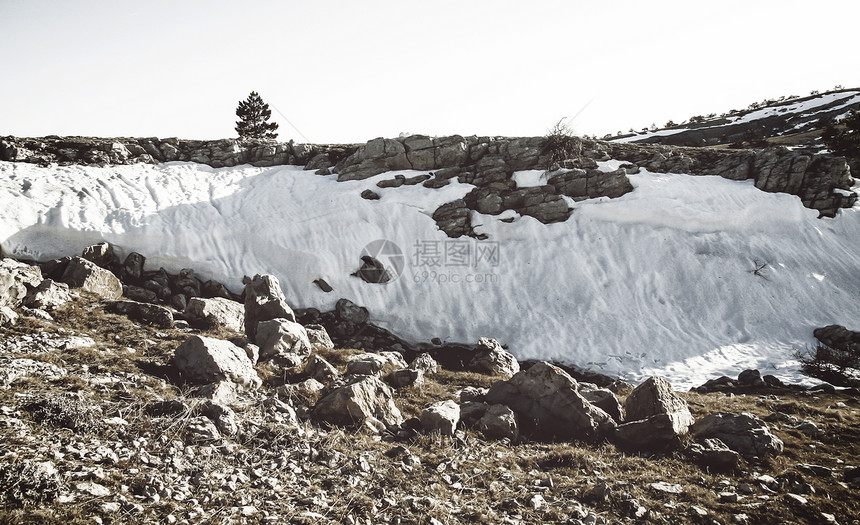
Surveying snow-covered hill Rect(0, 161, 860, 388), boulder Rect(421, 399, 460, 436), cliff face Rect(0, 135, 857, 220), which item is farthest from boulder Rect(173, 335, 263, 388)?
cliff face Rect(0, 135, 857, 220)

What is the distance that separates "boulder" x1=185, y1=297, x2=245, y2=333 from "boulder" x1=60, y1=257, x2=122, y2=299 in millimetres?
2873

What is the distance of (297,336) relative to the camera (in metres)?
11.5

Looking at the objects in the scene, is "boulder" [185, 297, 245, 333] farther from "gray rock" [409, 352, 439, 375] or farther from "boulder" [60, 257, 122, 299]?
"gray rock" [409, 352, 439, 375]

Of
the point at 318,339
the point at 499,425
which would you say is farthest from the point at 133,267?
the point at 499,425

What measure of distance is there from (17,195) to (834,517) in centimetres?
2663

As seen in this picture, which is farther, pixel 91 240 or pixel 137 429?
pixel 91 240

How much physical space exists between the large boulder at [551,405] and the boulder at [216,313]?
26.9 feet

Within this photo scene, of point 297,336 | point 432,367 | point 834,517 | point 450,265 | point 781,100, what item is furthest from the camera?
point 781,100

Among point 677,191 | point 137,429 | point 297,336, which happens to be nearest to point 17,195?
point 297,336

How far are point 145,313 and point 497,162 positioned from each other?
710 inches

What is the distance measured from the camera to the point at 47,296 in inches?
428

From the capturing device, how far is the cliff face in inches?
860

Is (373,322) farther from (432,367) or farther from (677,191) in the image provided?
(677,191)

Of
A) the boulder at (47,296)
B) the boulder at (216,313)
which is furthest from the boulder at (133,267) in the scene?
the boulder at (216,313)
